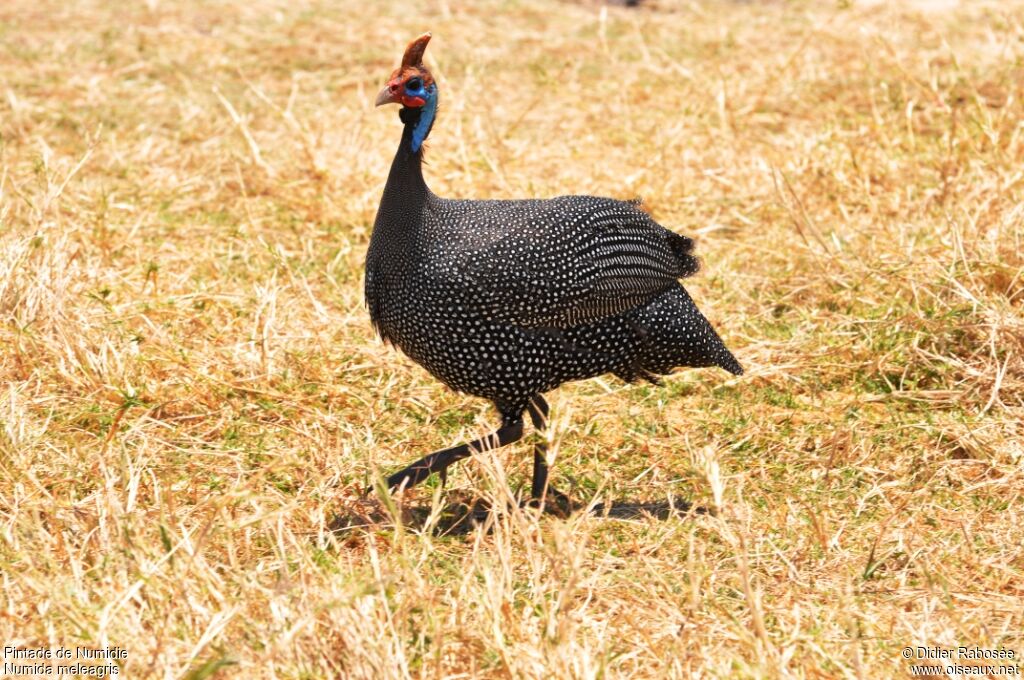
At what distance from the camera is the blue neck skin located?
3.83 metres

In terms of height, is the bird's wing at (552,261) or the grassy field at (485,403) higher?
the bird's wing at (552,261)

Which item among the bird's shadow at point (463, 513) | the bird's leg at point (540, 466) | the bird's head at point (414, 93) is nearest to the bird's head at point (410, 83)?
the bird's head at point (414, 93)

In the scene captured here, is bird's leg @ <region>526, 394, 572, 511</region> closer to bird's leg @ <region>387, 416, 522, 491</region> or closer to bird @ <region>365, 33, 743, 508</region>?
bird @ <region>365, 33, 743, 508</region>

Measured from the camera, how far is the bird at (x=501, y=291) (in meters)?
3.71

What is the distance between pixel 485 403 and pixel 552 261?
38.6 inches

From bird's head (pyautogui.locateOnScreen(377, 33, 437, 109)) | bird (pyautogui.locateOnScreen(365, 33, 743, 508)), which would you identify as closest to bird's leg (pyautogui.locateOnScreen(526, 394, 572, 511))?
bird (pyautogui.locateOnScreen(365, 33, 743, 508))

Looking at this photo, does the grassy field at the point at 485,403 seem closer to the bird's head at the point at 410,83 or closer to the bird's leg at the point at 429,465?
the bird's leg at the point at 429,465

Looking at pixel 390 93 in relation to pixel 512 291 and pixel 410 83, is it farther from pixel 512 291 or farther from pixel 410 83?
pixel 512 291

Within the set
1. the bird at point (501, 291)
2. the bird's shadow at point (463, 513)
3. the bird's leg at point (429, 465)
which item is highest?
the bird at point (501, 291)

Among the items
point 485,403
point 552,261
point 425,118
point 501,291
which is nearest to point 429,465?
point 501,291

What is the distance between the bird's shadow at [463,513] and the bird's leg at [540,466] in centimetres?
2

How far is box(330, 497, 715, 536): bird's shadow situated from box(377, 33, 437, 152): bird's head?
3.56 feet

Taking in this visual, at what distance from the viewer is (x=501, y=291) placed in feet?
12.2

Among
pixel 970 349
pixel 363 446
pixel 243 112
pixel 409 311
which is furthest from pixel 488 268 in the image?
pixel 243 112
